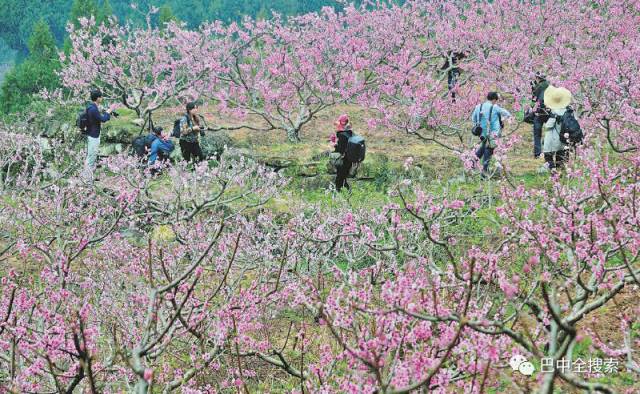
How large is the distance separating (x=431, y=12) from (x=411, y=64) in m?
5.34

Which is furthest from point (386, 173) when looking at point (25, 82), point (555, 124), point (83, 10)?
point (83, 10)

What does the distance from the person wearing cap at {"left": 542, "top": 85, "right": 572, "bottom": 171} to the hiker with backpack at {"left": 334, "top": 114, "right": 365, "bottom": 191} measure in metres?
3.24

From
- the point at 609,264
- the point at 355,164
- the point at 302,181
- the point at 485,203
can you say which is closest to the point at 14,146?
the point at 302,181

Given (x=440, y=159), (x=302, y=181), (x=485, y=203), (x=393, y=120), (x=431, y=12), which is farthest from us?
(x=431, y=12)

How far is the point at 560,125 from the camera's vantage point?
387 inches

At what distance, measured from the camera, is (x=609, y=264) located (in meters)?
7.53

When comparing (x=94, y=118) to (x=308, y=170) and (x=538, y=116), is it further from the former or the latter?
(x=538, y=116)

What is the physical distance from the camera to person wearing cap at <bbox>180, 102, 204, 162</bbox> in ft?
39.0

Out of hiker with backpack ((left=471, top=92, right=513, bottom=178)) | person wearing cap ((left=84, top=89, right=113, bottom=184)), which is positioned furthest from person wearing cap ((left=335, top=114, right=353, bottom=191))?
person wearing cap ((left=84, top=89, right=113, bottom=184))

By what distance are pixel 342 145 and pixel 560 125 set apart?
12.5ft

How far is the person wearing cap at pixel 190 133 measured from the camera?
11.9m

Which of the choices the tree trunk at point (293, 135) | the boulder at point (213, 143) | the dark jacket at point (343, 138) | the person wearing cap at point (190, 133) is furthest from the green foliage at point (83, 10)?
the dark jacket at point (343, 138)

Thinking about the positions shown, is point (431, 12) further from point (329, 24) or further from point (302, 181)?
point (302, 181)

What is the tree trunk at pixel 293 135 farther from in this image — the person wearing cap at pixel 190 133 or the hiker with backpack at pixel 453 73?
the hiker with backpack at pixel 453 73
